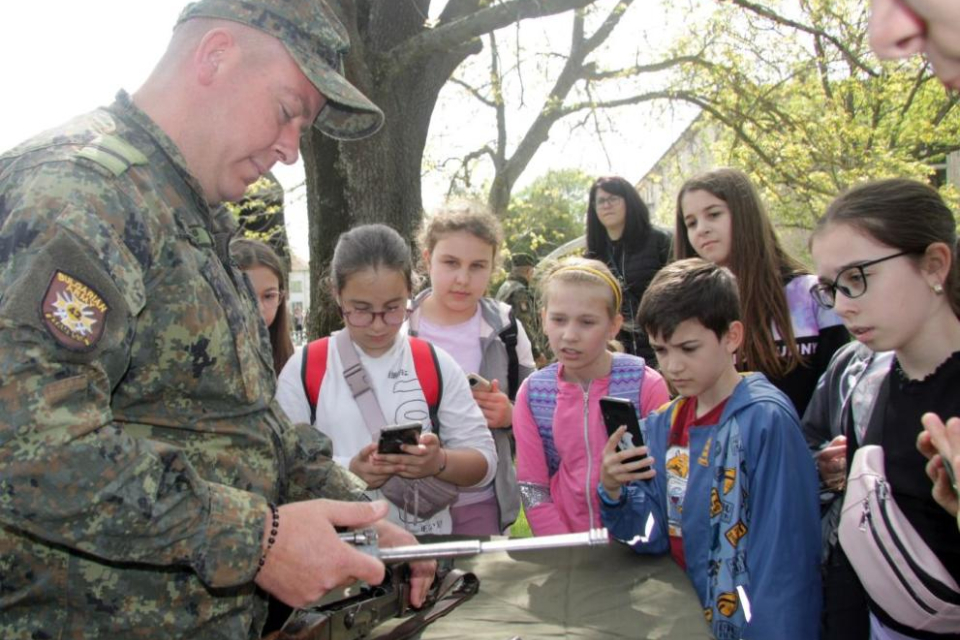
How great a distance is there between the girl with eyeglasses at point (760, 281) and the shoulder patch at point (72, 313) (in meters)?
2.41

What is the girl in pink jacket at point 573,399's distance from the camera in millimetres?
3061

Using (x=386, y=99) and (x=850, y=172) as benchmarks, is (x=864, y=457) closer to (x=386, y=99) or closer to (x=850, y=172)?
(x=386, y=99)

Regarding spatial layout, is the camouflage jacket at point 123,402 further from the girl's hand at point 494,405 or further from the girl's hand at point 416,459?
the girl's hand at point 494,405

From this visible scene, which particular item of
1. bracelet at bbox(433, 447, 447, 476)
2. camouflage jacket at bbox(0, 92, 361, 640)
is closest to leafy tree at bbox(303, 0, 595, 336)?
bracelet at bbox(433, 447, 447, 476)

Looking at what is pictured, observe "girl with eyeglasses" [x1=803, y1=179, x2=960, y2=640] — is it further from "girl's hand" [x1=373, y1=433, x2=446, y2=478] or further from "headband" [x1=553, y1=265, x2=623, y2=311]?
"girl's hand" [x1=373, y1=433, x2=446, y2=478]

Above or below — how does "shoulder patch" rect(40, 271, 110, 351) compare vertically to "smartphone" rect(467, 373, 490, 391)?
above

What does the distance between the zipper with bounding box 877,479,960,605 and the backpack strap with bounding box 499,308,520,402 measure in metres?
1.85

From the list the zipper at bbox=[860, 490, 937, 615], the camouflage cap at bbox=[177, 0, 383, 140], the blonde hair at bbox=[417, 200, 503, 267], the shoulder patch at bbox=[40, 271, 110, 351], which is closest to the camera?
the shoulder patch at bbox=[40, 271, 110, 351]

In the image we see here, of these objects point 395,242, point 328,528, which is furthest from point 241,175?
point 395,242

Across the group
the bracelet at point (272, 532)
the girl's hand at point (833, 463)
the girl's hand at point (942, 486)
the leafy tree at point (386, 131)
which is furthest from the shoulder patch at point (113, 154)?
the leafy tree at point (386, 131)

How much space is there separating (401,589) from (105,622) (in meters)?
0.72

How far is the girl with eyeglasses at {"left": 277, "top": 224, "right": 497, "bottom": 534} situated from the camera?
9.88 ft

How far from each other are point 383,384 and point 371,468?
411 millimetres

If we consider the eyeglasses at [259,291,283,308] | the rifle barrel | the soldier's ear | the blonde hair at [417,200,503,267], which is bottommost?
the rifle barrel
